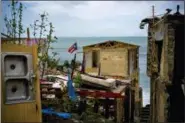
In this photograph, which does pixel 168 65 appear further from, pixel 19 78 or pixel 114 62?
pixel 114 62

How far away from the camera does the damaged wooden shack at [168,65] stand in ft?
24.9

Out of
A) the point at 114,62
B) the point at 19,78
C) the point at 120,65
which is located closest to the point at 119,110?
the point at 120,65

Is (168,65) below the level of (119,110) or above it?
above

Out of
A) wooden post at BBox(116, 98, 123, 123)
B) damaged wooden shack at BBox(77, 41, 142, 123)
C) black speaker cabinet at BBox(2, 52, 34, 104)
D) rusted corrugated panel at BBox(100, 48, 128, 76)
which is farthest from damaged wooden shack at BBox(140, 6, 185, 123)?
rusted corrugated panel at BBox(100, 48, 128, 76)

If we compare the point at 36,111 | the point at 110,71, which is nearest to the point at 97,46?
the point at 110,71

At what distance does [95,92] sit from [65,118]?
14.7 ft

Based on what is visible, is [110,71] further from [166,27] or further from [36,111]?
[36,111]

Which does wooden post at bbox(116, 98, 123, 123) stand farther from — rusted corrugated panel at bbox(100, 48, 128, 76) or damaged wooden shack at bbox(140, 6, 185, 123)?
rusted corrugated panel at bbox(100, 48, 128, 76)

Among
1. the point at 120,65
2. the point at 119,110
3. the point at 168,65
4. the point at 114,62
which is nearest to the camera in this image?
the point at 168,65

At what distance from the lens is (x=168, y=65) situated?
24.9ft

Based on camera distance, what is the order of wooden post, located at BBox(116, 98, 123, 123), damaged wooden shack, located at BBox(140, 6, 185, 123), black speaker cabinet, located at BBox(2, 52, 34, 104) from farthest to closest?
wooden post, located at BBox(116, 98, 123, 123) < damaged wooden shack, located at BBox(140, 6, 185, 123) < black speaker cabinet, located at BBox(2, 52, 34, 104)

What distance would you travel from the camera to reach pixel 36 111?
11.6 ft

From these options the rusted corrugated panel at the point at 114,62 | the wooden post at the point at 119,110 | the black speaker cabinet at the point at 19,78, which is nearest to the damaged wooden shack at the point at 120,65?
the rusted corrugated panel at the point at 114,62

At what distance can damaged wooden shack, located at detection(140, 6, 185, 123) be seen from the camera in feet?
24.9
